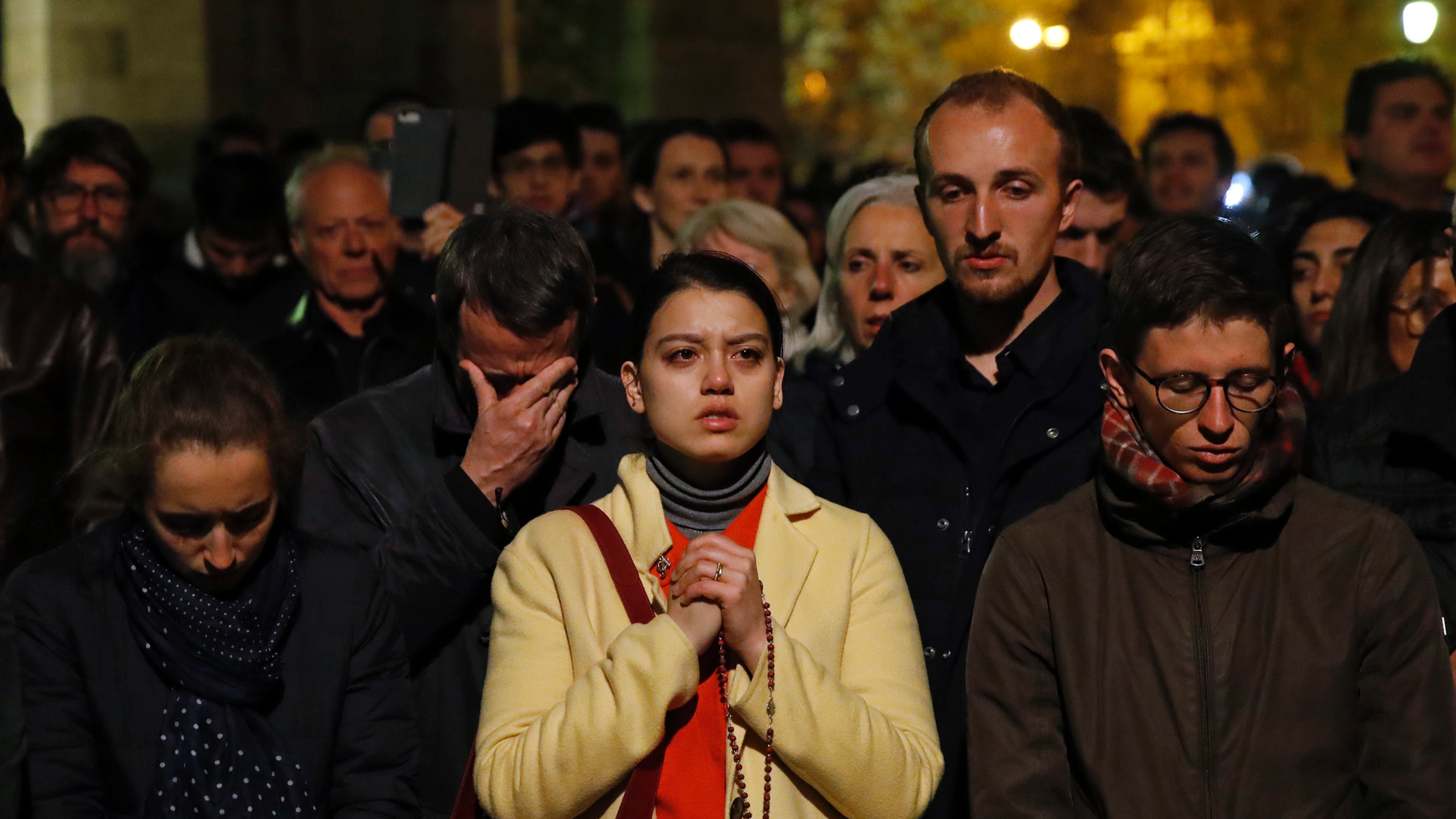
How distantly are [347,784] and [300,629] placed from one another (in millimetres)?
336

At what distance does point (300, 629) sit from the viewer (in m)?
3.82

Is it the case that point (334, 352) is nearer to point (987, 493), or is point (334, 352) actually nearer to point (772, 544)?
point (987, 493)

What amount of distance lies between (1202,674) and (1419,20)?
13068 millimetres

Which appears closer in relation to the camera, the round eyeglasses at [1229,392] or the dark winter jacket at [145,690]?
the round eyeglasses at [1229,392]

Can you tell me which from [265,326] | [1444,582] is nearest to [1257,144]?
[265,326]

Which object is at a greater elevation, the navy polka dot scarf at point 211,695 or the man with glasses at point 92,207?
the man with glasses at point 92,207

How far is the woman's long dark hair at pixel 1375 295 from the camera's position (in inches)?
194

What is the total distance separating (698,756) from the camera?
11.0 ft

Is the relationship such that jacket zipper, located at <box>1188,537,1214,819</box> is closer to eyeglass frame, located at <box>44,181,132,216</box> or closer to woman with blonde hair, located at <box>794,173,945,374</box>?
woman with blonde hair, located at <box>794,173,945,374</box>

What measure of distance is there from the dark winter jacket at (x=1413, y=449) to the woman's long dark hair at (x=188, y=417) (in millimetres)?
2383

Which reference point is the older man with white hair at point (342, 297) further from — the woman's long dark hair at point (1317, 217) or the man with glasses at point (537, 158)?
the woman's long dark hair at point (1317, 217)

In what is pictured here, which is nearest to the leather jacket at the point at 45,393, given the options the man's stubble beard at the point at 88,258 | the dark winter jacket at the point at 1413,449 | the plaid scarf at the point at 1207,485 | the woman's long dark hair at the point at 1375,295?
the man's stubble beard at the point at 88,258

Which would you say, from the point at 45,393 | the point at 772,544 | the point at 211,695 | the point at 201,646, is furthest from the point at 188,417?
the point at 45,393

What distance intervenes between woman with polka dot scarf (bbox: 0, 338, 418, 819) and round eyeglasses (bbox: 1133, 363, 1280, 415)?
5.68 feet
